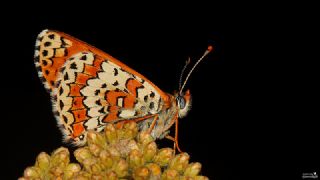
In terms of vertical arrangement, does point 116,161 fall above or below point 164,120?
below

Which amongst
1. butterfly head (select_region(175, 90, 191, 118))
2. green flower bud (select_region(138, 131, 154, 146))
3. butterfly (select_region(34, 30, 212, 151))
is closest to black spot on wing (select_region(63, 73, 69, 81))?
butterfly (select_region(34, 30, 212, 151))

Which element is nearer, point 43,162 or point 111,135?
point 43,162

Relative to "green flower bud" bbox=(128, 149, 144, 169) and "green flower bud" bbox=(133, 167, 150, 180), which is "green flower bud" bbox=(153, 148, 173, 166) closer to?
"green flower bud" bbox=(128, 149, 144, 169)

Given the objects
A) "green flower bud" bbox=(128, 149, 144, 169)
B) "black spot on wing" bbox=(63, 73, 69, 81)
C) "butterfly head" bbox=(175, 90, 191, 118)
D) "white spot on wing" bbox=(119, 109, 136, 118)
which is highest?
"black spot on wing" bbox=(63, 73, 69, 81)

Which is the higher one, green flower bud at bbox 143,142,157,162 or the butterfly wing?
the butterfly wing

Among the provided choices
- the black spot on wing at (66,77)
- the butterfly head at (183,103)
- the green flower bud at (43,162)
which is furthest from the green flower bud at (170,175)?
the black spot on wing at (66,77)

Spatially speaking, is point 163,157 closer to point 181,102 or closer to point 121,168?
point 121,168

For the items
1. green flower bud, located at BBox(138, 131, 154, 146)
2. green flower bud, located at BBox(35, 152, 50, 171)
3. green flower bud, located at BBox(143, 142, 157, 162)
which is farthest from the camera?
green flower bud, located at BBox(138, 131, 154, 146)

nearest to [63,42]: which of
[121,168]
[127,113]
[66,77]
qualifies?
[66,77]
